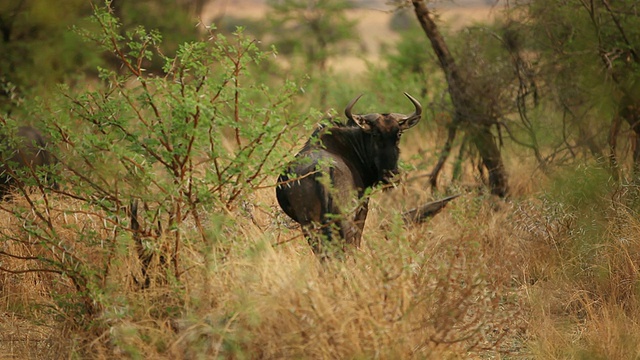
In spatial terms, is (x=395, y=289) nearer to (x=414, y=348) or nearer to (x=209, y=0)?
(x=414, y=348)

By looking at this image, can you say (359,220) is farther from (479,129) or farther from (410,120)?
(479,129)

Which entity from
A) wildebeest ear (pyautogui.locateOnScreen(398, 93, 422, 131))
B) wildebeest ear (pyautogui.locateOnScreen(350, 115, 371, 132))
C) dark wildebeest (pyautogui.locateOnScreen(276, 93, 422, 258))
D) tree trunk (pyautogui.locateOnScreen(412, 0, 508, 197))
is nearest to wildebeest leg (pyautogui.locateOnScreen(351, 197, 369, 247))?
dark wildebeest (pyautogui.locateOnScreen(276, 93, 422, 258))

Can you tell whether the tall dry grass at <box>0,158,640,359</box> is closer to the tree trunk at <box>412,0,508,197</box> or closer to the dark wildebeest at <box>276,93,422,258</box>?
the dark wildebeest at <box>276,93,422,258</box>

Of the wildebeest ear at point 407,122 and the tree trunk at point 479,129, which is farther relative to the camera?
the tree trunk at point 479,129

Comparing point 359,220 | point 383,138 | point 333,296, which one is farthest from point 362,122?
point 333,296

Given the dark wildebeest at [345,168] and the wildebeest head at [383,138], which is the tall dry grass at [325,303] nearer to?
the dark wildebeest at [345,168]

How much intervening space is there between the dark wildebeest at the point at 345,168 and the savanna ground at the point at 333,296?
281 mm

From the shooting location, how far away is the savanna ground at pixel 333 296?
15.4 ft

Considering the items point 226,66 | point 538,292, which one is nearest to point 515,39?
point 538,292

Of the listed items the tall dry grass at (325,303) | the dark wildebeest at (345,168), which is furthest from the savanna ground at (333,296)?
the dark wildebeest at (345,168)

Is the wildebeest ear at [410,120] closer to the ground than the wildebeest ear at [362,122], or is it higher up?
closer to the ground

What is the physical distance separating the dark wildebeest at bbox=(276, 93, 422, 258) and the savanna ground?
28 centimetres

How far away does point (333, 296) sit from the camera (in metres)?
4.71

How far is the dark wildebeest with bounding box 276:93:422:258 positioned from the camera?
19.8ft
